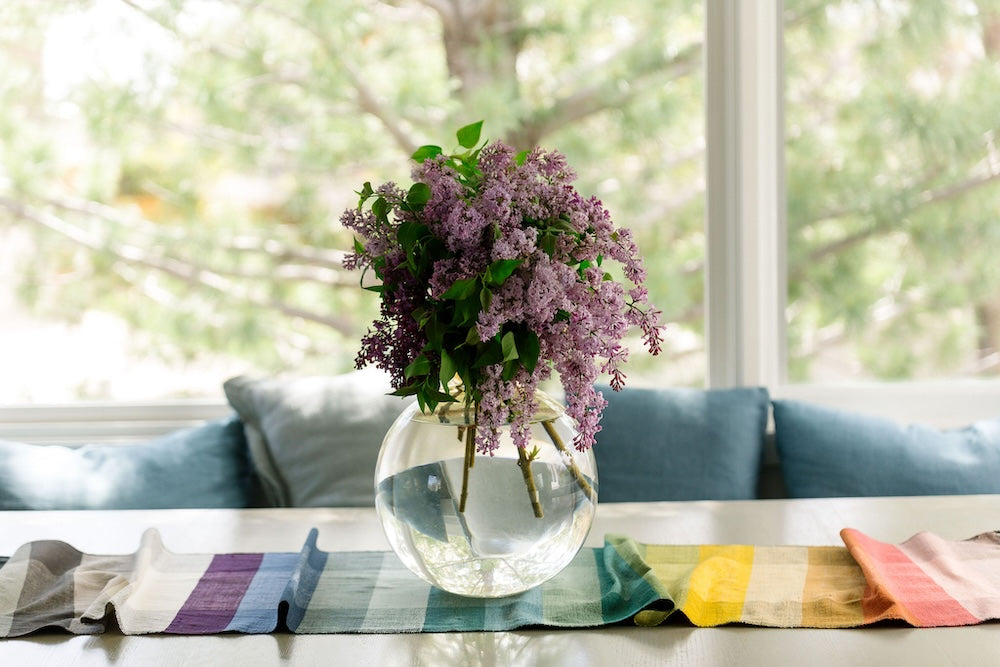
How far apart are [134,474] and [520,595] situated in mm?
1345

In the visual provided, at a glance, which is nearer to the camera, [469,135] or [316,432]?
[469,135]

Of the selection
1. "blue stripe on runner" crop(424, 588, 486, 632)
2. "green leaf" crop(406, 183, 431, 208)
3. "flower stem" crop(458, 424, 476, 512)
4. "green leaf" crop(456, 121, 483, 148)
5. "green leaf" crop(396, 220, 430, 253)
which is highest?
"green leaf" crop(456, 121, 483, 148)

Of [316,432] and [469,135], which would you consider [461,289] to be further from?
[316,432]

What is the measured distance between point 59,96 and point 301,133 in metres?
0.63

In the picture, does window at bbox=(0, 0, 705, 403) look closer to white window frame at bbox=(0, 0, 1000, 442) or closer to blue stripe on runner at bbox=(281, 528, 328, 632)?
white window frame at bbox=(0, 0, 1000, 442)

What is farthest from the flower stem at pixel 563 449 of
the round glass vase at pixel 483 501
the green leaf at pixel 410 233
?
the green leaf at pixel 410 233

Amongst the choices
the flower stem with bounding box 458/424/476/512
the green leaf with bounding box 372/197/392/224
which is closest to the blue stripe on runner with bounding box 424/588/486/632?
the flower stem with bounding box 458/424/476/512

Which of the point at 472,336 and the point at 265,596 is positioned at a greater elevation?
the point at 472,336

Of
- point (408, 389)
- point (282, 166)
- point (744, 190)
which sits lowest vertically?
point (408, 389)

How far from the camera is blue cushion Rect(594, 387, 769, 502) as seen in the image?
7.89 ft

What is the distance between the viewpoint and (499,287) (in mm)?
1154

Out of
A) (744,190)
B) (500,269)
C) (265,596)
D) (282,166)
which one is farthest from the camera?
(282,166)

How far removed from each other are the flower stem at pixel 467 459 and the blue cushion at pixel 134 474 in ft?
4.44

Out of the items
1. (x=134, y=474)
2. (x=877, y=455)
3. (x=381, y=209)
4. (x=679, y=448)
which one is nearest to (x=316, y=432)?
(x=134, y=474)
